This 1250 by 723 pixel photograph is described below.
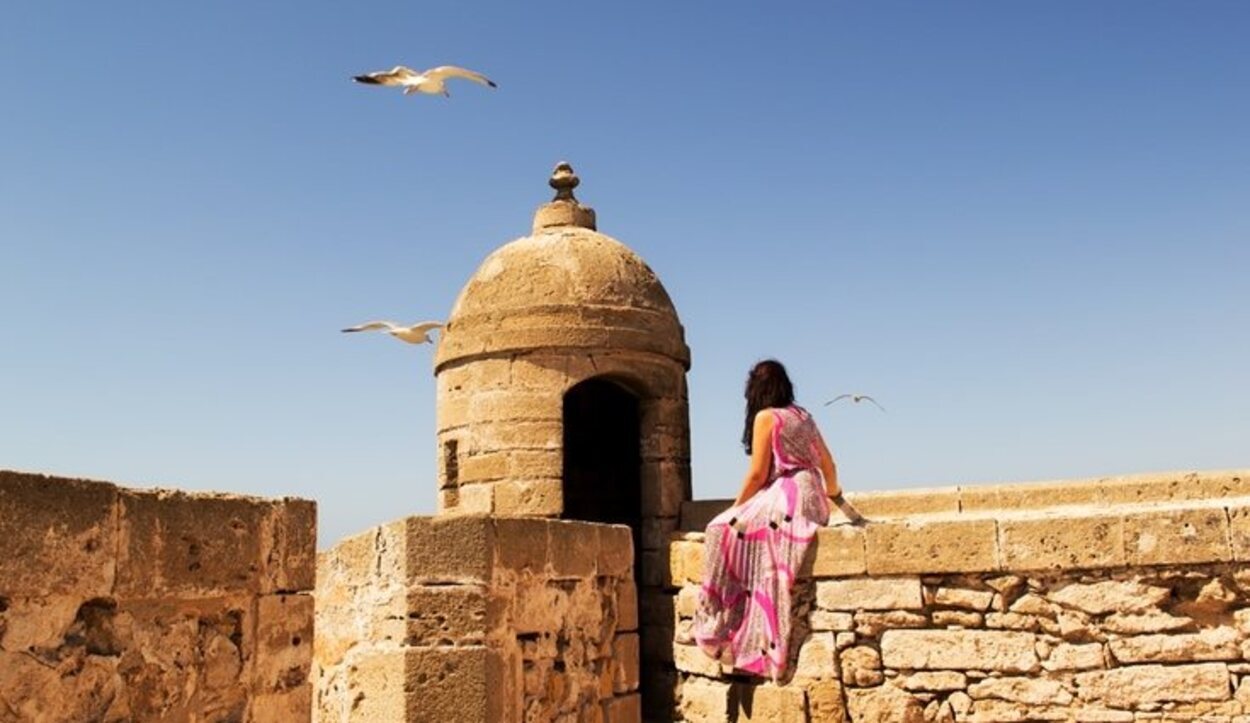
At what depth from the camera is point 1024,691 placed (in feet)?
19.2

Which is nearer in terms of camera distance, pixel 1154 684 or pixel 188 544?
pixel 188 544

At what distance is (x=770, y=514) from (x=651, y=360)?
3081 mm

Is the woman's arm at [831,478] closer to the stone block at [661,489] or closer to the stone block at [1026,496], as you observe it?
the stone block at [1026,496]

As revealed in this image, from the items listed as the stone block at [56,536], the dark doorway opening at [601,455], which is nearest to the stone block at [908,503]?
the dark doorway opening at [601,455]

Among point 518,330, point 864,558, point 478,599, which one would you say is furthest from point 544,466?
point 478,599

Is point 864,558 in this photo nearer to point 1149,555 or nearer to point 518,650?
point 1149,555

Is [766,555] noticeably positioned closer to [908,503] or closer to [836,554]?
[836,554]

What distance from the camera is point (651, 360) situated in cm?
939

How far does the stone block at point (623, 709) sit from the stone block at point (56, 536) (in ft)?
12.5

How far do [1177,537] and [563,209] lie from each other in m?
5.92

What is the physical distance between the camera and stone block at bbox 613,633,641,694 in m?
6.33

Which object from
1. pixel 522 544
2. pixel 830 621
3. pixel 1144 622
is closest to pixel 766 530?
pixel 830 621

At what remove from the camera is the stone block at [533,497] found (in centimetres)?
893

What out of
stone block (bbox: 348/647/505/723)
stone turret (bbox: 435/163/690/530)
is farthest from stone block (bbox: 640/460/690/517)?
stone block (bbox: 348/647/505/723)
